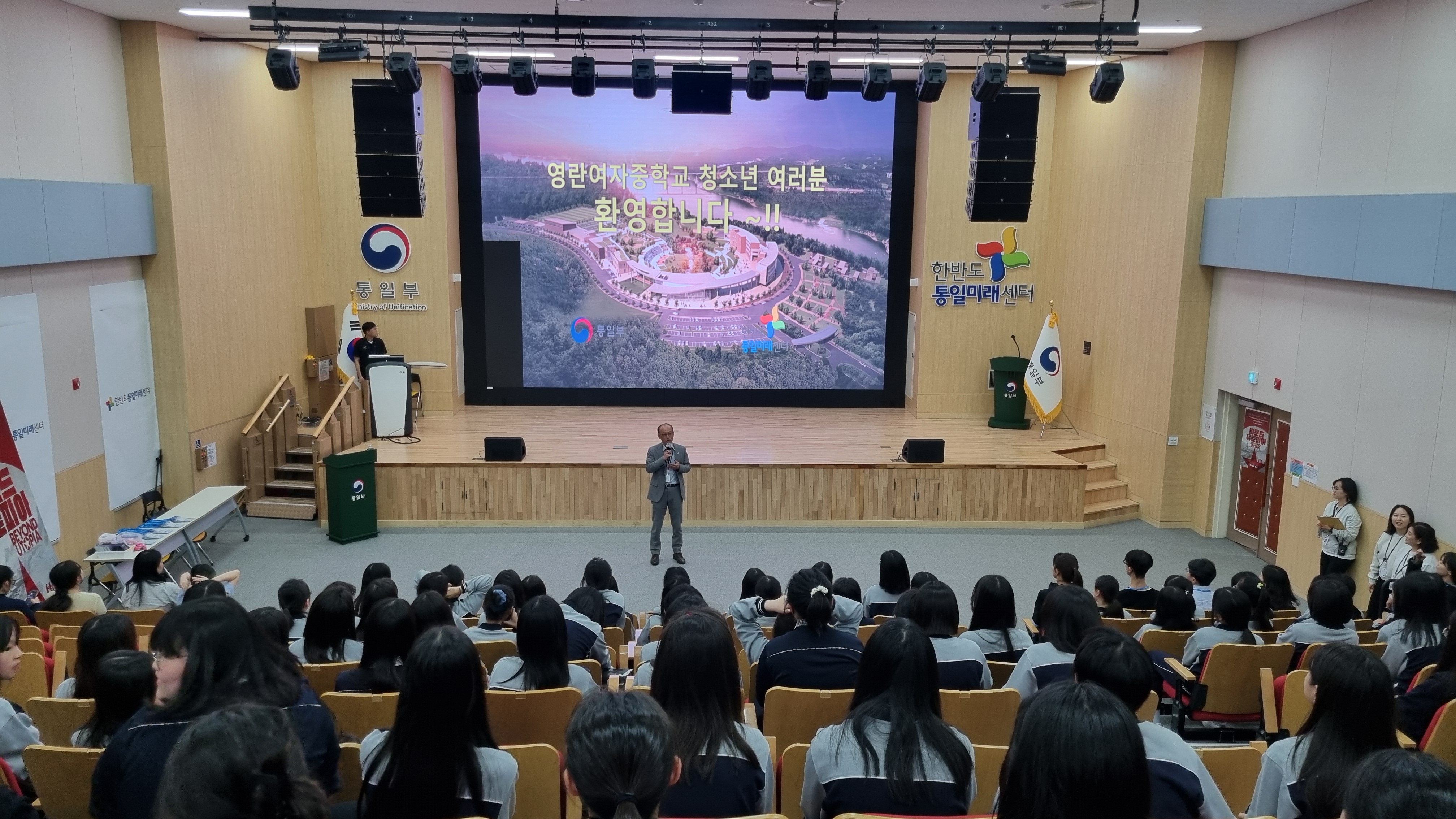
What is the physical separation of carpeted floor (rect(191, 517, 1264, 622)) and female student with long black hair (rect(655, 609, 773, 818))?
19.2 ft

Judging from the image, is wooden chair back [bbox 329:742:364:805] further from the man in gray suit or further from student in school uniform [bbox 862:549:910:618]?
the man in gray suit

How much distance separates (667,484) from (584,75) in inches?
148

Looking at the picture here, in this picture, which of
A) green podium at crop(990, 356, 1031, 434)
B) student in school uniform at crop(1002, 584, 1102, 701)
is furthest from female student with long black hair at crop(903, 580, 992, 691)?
green podium at crop(990, 356, 1031, 434)

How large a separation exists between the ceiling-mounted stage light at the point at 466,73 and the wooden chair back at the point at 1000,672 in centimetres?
649

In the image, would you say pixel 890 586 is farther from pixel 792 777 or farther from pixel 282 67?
pixel 282 67

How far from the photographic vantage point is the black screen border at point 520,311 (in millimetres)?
14531

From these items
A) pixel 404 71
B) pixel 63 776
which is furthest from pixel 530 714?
pixel 404 71

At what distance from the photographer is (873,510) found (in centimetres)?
1134

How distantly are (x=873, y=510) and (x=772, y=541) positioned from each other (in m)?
1.32

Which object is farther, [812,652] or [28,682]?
[28,682]

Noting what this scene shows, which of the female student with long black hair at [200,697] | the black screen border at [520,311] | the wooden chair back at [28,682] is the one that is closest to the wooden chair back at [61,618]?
the wooden chair back at [28,682]

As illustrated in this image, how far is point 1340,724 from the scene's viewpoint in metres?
2.96

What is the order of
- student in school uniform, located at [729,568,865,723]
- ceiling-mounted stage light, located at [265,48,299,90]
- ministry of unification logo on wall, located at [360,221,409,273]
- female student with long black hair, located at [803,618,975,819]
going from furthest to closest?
ministry of unification logo on wall, located at [360,221,409,273]
ceiling-mounted stage light, located at [265,48,299,90]
student in school uniform, located at [729,568,865,723]
female student with long black hair, located at [803,618,975,819]

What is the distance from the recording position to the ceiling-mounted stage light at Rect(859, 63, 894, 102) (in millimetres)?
8891
